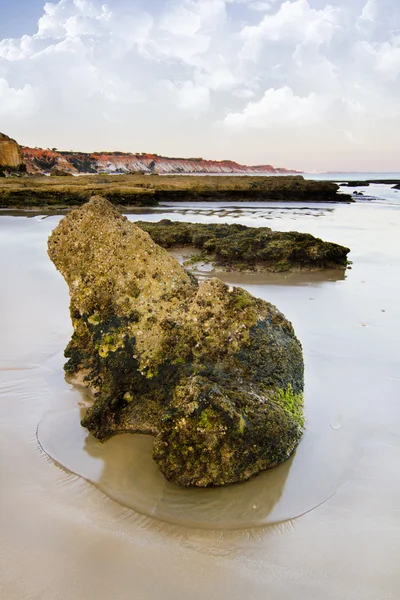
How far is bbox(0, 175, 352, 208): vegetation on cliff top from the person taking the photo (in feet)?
63.2

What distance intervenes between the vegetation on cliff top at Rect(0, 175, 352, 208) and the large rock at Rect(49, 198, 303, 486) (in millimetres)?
16474

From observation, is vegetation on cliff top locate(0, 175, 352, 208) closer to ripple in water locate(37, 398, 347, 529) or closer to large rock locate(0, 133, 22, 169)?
ripple in water locate(37, 398, 347, 529)

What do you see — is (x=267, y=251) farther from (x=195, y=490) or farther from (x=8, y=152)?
(x=8, y=152)

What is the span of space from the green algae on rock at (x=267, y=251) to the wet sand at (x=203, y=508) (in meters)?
3.40

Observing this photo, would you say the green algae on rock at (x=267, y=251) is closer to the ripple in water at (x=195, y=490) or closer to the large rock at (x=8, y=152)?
the ripple in water at (x=195, y=490)

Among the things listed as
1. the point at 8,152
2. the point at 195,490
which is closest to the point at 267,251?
the point at 195,490

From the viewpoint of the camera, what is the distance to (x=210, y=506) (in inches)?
82.7

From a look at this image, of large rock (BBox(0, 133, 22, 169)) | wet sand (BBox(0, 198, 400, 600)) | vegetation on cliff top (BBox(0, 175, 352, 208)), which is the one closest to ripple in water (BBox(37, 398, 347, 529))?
wet sand (BBox(0, 198, 400, 600))

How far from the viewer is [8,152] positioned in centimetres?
4038

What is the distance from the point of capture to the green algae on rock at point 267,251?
7.09 m

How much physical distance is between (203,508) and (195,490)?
4.2 inches

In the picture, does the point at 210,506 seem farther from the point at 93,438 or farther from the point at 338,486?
the point at 93,438

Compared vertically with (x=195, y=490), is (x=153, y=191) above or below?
above

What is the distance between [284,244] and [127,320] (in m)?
4.88
